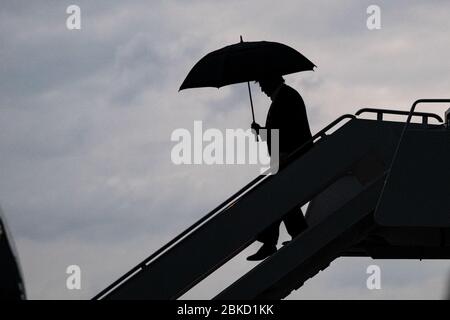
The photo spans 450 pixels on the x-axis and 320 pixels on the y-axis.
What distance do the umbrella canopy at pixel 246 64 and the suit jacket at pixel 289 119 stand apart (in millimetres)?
371

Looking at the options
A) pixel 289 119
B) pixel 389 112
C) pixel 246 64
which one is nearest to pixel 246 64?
pixel 246 64

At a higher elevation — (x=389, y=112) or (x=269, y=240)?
(x=389, y=112)

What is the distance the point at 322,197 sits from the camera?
19891mm

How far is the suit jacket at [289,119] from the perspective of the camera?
1697 cm

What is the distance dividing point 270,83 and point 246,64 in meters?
0.51

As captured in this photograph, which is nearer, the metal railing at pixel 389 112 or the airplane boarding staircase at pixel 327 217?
the airplane boarding staircase at pixel 327 217

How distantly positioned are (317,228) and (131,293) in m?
2.82

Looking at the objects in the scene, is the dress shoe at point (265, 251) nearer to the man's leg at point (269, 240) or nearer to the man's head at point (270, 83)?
the man's leg at point (269, 240)

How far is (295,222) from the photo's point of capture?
56.4ft

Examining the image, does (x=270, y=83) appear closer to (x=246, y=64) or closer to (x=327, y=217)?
(x=246, y=64)

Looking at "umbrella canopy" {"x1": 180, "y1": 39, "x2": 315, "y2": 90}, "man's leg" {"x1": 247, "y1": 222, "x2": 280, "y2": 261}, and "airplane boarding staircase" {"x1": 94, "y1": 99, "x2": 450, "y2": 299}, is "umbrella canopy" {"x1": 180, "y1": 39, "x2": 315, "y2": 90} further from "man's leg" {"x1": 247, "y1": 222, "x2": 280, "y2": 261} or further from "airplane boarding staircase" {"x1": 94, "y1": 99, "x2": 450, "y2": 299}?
"man's leg" {"x1": 247, "y1": 222, "x2": 280, "y2": 261}

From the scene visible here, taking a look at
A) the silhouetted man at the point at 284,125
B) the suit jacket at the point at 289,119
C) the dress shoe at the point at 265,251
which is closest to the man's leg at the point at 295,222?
the silhouetted man at the point at 284,125

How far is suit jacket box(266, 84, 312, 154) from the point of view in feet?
55.7
